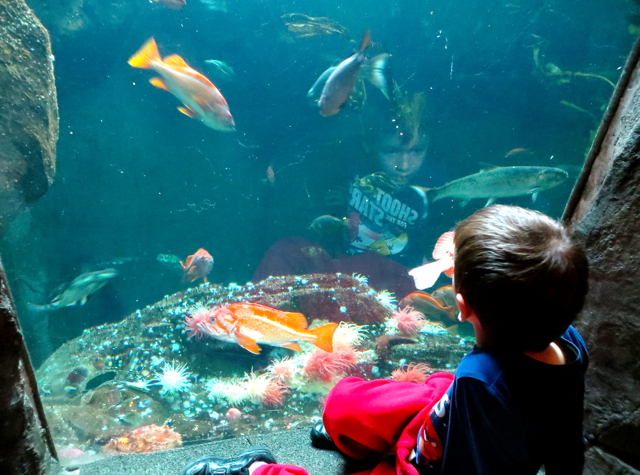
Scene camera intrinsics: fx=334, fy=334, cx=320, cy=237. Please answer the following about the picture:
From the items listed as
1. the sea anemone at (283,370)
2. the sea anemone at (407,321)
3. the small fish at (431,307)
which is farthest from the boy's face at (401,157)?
the sea anemone at (283,370)

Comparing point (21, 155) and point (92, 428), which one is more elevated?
point (21, 155)

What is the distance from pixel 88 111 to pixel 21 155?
7704 millimetres

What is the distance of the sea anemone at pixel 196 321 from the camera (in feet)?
11.2

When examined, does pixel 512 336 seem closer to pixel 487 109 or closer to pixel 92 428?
pixel 92 428

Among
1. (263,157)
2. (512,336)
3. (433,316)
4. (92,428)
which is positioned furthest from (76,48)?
(512,336)

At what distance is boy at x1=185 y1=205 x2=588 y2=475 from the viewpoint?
0.78 meters

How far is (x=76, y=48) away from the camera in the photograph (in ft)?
30.5

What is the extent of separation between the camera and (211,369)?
330cm

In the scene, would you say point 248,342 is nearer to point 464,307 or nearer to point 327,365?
point 327,365

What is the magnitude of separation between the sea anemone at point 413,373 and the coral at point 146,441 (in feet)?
5.67

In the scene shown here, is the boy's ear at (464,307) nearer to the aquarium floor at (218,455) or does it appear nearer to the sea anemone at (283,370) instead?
the aquarium floor at (218,455)

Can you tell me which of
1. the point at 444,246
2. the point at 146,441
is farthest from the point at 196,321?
the point at 444,246

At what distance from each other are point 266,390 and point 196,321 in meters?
1.21

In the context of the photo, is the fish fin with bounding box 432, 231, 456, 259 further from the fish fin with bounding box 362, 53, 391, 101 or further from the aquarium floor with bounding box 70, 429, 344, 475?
the fish fin with bounding box 362, 53, 391, 101
